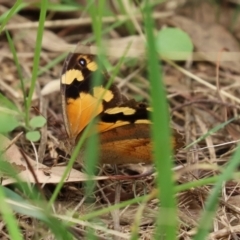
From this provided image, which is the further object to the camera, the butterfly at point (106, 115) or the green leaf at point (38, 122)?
the green leaf at point (38, 122)

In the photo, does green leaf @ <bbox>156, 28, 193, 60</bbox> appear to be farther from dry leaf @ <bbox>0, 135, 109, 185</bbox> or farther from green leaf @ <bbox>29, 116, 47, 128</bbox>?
dry leaf @ <bbox>0, 135, 109, 185</bbox>

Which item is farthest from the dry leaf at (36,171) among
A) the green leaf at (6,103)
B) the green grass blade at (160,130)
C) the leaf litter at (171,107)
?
the green grass blade at (160,130)

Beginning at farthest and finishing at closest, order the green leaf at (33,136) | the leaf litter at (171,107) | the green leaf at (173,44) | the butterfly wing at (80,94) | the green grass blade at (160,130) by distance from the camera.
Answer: the green leaf at (173,44)
the green leaf at (33,136)
the butterfly wing at (80,94)
the leaf litter at (171,107)
the green grass blade at (160,130)

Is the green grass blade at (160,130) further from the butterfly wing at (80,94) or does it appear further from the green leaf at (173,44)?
the green leaf at (173,44)

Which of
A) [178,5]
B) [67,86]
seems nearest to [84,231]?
[67,86]

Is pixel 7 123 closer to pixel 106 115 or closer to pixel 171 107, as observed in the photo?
pixel 106 115

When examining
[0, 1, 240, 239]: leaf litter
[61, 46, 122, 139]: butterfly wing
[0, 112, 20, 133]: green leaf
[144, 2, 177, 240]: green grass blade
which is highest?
[144, 2, 177, 240]: green grass blade

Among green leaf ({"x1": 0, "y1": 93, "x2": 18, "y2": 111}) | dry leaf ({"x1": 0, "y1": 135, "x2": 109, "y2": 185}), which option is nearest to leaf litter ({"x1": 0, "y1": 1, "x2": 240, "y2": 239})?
dry leaf ({"x1": 0, "y1": 135, "x2": 109, "y2": 185})
